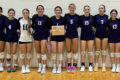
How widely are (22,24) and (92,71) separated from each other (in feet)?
6.31

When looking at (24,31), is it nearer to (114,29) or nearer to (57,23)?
(57,23)

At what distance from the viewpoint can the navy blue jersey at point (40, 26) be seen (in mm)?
4484

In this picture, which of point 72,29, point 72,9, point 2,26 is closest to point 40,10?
point 72,9

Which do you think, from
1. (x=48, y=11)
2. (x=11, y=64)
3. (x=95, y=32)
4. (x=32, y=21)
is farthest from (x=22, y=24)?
(x=95, y=32)

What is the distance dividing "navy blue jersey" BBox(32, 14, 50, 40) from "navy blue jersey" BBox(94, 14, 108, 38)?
1.14 m

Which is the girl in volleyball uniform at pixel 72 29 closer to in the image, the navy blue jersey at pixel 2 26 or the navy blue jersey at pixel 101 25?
the navy blue jersey at pixel 101 25

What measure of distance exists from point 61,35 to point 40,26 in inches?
20.4

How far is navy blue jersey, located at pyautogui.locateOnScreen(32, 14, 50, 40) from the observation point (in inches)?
177

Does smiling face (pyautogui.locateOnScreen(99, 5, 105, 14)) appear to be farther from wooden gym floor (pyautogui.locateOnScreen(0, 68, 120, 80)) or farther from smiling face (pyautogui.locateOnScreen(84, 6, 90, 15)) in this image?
wooden gym floor (pyautogui.locateOnScreen(0, 68, 120, 80))

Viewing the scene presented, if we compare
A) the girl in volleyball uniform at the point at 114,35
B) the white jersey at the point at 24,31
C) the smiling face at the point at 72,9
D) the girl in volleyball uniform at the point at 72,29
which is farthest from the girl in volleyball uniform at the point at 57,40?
the girl in volleyball uniform at the point at 114,35

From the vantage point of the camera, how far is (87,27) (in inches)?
177

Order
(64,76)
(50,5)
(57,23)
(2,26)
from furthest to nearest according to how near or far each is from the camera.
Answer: (50,5) → (2,26) → (57,23) → (64,76)

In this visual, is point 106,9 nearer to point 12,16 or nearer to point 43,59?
point 43,59

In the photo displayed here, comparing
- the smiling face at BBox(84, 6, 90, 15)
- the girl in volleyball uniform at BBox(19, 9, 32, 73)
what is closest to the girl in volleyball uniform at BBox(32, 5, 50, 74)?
the girl in volleyball uniform at BBox(19, 9, 32, 73)
